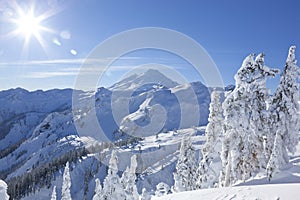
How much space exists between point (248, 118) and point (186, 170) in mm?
13719

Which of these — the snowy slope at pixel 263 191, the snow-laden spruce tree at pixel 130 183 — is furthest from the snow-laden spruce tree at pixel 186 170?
the snowy slope at pixel 263 191

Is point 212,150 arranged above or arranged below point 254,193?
above

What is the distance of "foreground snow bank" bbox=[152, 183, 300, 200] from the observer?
13508mm

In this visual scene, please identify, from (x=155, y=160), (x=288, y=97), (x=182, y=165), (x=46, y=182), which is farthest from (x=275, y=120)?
(x=155, y=160)

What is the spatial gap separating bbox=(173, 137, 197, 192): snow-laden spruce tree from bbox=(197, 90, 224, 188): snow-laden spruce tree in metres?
4.42

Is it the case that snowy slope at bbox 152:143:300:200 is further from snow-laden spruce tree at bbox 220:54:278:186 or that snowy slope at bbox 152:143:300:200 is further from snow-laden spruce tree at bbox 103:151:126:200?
snow-laden spruce tree at bbox 103:151:126:200

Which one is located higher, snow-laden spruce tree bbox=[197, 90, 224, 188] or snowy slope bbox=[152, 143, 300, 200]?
snow-laden spruce tree bbox=[197, 90, 224, 188]

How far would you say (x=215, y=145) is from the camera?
2897cm

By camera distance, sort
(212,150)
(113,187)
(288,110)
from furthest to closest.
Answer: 1. (113,187)
2. (212,150)
3. (288,110)

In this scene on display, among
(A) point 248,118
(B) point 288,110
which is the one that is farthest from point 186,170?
(B) point 288,110

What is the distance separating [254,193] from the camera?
14438 millimetres

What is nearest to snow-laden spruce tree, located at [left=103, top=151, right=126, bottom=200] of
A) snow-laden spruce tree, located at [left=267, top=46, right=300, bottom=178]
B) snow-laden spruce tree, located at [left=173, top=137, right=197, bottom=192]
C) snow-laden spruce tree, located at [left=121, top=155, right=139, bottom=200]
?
snow-laden spruce tree, located at [left=121, top=155, right=139, bottom=200]

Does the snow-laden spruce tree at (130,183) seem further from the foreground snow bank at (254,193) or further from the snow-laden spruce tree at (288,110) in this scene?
the snow-laden spruce tree at (288,110)

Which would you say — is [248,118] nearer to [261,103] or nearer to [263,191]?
[261,103]
